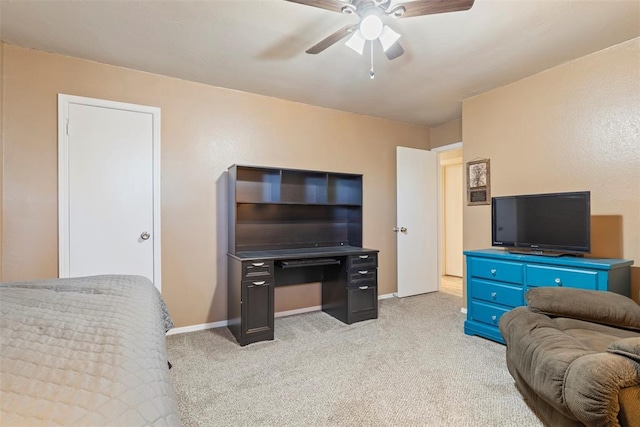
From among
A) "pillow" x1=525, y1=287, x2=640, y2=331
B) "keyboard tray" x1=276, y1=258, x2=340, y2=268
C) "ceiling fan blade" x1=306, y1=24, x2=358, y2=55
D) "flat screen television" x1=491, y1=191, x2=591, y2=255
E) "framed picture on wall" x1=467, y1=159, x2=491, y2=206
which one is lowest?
"pillow" x1=525, y1=287, x2=640, y2=331

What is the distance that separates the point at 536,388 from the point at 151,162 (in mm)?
3358

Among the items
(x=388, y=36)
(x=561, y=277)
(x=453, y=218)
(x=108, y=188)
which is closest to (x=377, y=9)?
(x=388, y=36)

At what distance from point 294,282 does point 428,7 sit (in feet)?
9.76

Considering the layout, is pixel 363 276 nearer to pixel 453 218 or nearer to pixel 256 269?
pixel 256 269

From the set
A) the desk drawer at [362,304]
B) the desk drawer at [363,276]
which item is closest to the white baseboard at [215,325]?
the desk drawer at [362,304]

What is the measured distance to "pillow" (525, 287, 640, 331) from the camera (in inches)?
70.5

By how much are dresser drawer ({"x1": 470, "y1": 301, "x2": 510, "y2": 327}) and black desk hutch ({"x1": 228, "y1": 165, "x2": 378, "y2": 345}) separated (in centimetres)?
101

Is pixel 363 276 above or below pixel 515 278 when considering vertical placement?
below

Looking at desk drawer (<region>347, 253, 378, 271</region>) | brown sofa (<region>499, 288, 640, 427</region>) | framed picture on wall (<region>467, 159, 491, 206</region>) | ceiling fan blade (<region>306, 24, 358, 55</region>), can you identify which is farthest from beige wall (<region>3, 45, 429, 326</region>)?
brown sofa (<region>499, 288, 640, 427</region>)

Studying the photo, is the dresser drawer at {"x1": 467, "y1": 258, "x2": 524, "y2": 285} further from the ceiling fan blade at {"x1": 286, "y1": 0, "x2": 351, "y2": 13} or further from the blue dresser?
the ceiling fan blade at {"x1": 286, "y1": 0, "x2": 351, "y2": 13}

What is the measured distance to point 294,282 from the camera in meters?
3.72

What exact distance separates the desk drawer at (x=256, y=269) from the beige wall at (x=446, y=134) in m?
3.26

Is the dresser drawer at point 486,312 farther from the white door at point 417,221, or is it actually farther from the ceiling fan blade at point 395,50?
the ceiling fan blade at point 395,50

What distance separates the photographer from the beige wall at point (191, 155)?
8.32 feet
